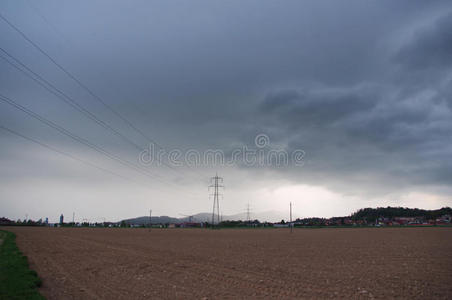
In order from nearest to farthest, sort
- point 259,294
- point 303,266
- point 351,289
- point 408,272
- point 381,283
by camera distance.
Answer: point 259,294
point 351,289
point 381,283
point 408,272
point 303,266

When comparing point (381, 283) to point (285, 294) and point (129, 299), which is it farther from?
point (129, 299)

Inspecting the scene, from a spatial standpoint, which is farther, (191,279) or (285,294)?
(191,279)

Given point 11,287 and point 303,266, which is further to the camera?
point 303,266

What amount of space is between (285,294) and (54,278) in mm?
11835

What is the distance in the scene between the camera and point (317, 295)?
43.5 ft

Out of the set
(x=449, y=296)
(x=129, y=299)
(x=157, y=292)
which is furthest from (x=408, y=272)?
(x=129, y=299)

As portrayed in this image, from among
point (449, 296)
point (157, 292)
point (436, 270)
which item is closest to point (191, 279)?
point (157, 292)

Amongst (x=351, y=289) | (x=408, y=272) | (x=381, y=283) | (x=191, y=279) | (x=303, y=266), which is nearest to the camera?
(x=351, y=289)

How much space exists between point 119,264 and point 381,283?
53.5 feet

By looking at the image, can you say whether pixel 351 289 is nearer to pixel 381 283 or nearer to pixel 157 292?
pixel 381 283

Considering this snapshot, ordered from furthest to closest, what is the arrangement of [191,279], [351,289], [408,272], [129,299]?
[408,272] < [191,279] < [351,289] < [129,299]

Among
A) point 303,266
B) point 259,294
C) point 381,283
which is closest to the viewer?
point 259,294

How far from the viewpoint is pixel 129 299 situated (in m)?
12.5

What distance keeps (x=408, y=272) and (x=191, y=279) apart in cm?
1241
